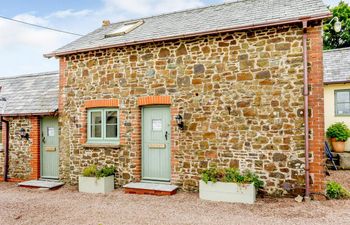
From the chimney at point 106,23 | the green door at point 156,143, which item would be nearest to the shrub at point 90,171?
the green door at point 156,143

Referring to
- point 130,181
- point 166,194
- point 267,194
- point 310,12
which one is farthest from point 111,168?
point 310,12

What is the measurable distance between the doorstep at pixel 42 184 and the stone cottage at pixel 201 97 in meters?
0.46

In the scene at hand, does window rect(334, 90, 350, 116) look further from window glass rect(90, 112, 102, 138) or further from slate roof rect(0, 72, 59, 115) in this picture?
slate roof rect(0, 72, 59, 115)

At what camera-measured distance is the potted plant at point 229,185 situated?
6727mm

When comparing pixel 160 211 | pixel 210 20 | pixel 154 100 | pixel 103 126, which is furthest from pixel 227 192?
pixel 210 20

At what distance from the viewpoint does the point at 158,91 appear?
8.27 m

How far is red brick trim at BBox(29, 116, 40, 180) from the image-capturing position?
10000 millimetres

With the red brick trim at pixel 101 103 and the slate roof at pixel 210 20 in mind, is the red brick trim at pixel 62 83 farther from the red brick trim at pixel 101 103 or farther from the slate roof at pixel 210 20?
the red brick trim at pixel 101 103

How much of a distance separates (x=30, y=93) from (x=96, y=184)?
214 inches

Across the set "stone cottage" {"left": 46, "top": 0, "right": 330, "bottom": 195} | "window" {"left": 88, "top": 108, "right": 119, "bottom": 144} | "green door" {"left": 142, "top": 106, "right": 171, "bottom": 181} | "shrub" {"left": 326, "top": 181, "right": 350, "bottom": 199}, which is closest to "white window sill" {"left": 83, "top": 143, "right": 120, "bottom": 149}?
"stone cottage" {"left": 46, "top": 0, "right": 330, "bottom": 195}

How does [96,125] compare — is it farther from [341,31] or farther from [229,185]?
[341,31]

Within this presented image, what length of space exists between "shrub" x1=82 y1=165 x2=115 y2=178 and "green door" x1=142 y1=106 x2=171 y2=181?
1022 millimetres

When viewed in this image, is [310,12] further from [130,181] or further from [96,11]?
[96,11]

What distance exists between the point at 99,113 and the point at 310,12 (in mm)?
6658
